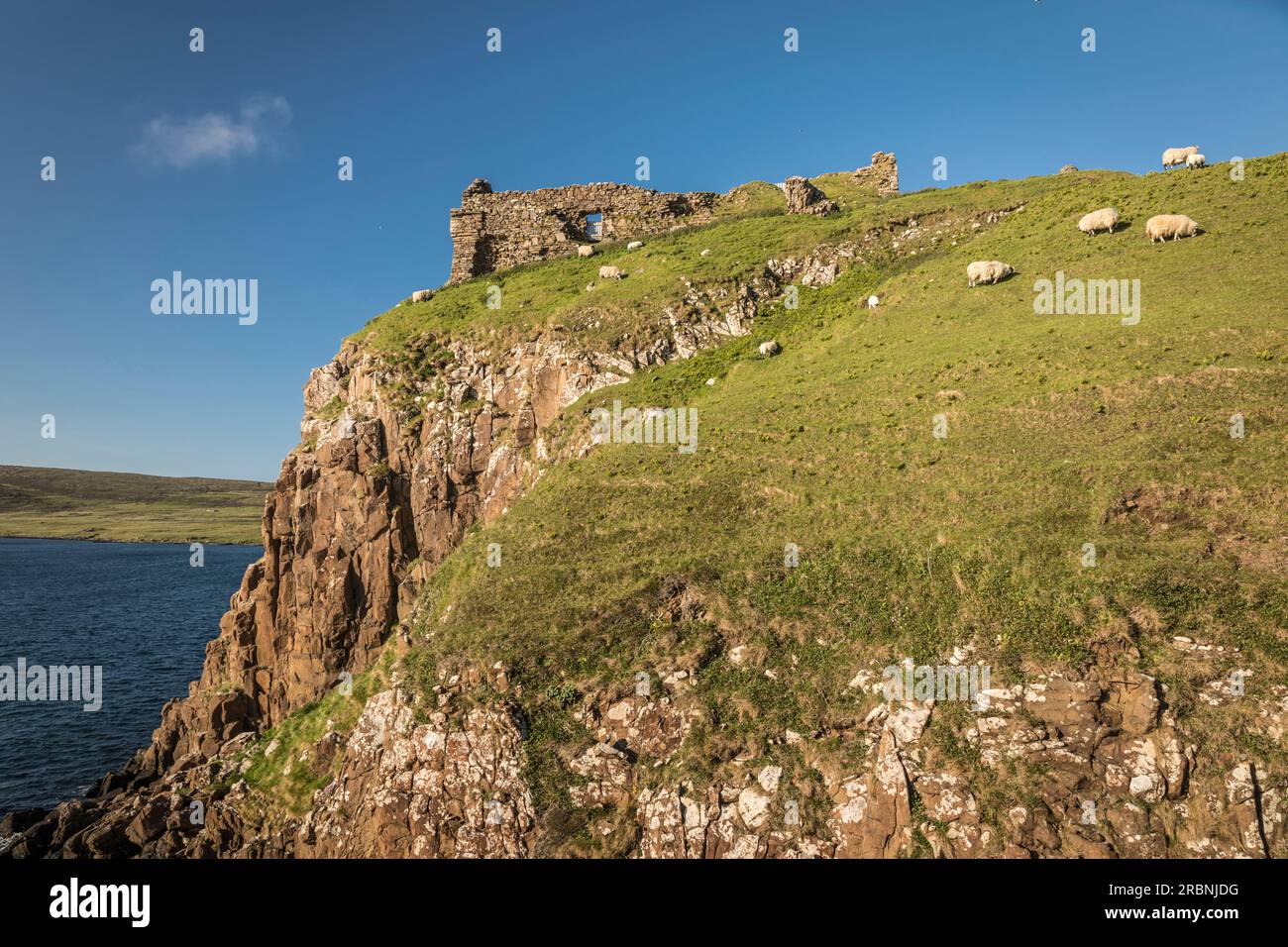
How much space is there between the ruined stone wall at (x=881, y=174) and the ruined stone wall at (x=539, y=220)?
1610cm

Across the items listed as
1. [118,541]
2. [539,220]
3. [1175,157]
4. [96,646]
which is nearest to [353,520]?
[539,220]

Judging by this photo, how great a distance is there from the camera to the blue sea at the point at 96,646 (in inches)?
1604

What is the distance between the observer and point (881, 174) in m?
62.4

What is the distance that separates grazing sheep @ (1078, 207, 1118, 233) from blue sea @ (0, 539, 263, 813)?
6904cm

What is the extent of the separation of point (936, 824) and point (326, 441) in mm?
37344

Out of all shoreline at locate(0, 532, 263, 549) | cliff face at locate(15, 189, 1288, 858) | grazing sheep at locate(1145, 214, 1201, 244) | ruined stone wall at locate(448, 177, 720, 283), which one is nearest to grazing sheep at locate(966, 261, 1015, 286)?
grazing sheep at locate(1145, 214, 1201, 244)

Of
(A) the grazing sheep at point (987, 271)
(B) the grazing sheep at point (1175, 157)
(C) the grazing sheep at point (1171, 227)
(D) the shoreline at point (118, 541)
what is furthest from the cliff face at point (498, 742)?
(D) the shoreline at point (118, 541)

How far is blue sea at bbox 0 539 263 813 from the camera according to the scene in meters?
40.8

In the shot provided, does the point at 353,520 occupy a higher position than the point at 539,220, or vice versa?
the point at 539,220

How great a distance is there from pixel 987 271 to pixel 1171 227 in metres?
9.58

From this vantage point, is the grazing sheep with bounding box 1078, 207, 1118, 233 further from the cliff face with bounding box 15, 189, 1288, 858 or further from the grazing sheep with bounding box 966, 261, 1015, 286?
the cliff face with bounding box 15, 189, 1288, 858

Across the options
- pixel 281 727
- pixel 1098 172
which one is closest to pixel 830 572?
pixel 281 727

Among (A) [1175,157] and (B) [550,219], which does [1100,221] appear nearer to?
(A) [1175,157]
